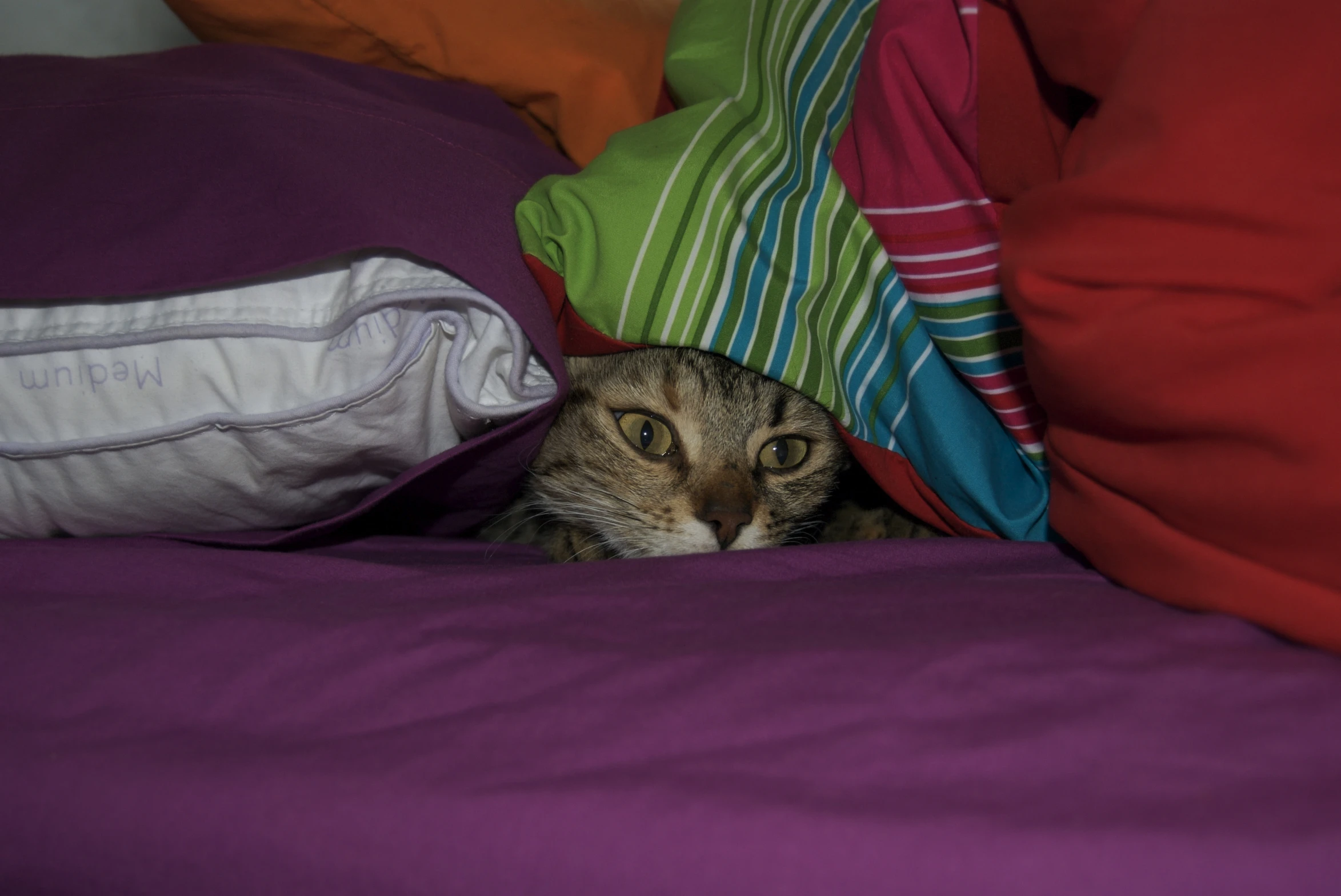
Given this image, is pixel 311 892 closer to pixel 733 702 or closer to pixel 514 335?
pixel 733 702

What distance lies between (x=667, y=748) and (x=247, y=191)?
666mm

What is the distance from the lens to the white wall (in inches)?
58.1

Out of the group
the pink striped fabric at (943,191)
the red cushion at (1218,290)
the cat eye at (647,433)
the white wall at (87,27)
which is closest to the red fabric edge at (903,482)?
the pink striped fabric at (943,191)

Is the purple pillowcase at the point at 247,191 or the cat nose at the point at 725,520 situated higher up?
the purple pillowcase at the point at 247,191

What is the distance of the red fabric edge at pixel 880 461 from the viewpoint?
1.07m

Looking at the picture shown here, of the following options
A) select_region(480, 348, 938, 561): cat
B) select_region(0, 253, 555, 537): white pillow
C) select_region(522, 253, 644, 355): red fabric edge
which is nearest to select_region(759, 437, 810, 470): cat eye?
select_region(480, 348, 938, 561): cat

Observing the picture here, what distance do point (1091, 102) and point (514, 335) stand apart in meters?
0.65

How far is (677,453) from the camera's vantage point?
4.43 ft

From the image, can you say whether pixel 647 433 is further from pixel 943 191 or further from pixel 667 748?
pixel 667 748

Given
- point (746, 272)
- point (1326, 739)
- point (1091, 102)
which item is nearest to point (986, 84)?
point (1091, 102)

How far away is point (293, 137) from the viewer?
0.95 m

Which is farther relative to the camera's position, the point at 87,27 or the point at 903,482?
the point at 87,27

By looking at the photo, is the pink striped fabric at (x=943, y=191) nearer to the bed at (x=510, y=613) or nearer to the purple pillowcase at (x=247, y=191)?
the bed at (x=510, y=613)

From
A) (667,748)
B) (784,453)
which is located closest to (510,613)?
(667,748)
